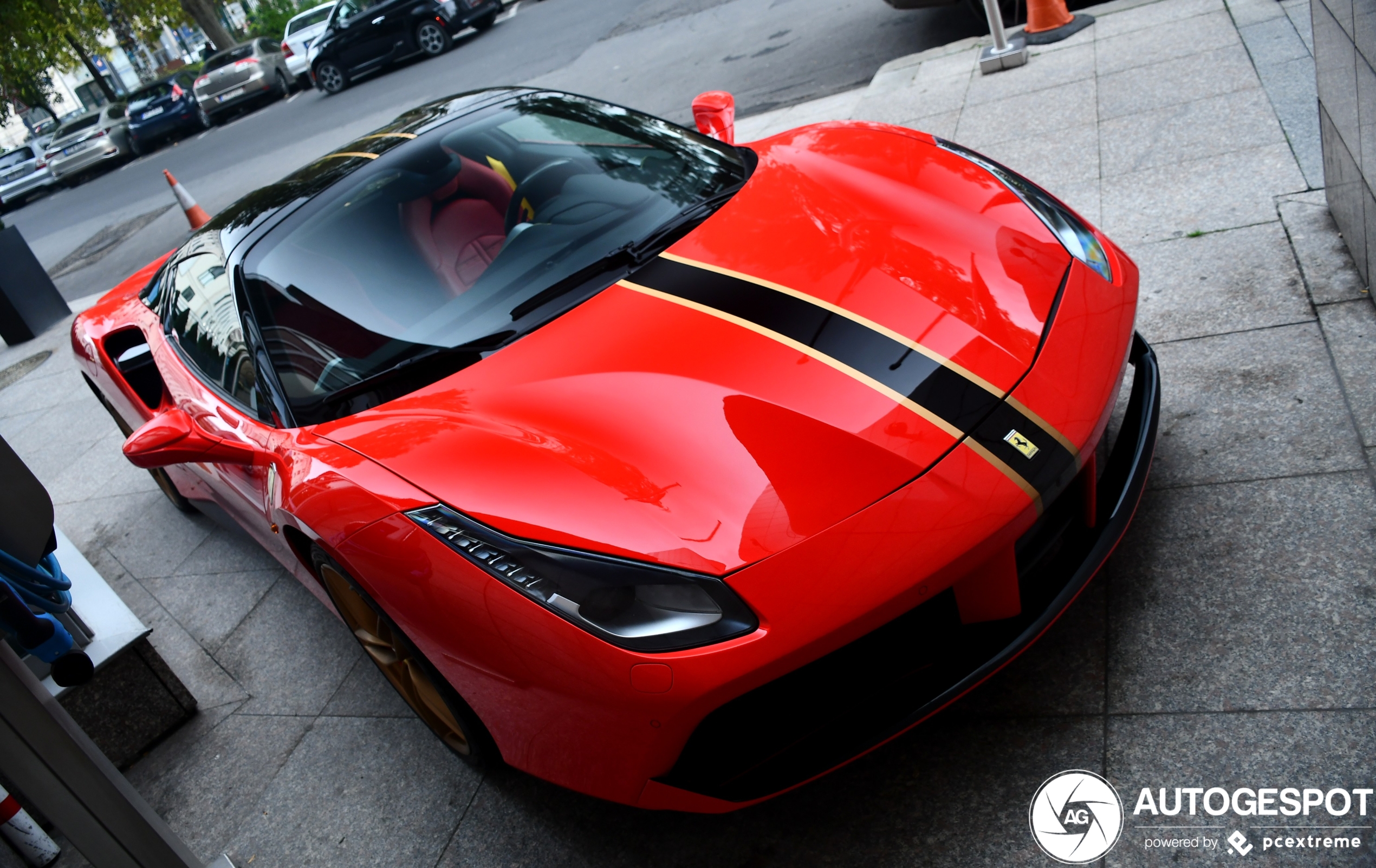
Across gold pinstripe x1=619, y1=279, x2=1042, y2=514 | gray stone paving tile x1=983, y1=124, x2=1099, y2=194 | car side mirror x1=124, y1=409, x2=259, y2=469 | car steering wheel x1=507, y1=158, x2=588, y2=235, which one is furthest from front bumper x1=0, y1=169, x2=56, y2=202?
gold pinstripe x1=619, y1=279, x2=1042, y2=514

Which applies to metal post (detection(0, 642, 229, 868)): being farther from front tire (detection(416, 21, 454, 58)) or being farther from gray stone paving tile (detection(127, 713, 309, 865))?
front tire (detection(416, 21, 454, 58))

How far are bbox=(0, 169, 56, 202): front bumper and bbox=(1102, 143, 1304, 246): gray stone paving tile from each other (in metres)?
22.9

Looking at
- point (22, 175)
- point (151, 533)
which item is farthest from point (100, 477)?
point (22, 175)

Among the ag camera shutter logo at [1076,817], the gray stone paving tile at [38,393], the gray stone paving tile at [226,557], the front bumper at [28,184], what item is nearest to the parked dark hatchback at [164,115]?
Answer: the front bumper at [28,184]

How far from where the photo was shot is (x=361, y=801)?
2627mm

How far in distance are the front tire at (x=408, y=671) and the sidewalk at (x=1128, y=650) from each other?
0.15 metres

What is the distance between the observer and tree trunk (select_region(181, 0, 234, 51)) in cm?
2412

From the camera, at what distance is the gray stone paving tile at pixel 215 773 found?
277 cm

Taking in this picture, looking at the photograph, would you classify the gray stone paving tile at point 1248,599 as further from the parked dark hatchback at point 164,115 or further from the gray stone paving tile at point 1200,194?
the parked dark hatchback at point 164,115

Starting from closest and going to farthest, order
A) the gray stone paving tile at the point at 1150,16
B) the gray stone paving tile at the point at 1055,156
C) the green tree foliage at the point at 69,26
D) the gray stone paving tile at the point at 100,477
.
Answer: the gray stone paving tile at the point at 1055,156
the gray stone paving tile at the point at 100,477
the gray stone paving tile at the point at 1150,16
the green tree foliage at the point at 69,26

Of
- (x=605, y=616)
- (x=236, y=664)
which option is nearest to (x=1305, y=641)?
(x=605, y=616)

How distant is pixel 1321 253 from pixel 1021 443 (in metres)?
2.11

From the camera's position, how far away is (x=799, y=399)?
2.09m

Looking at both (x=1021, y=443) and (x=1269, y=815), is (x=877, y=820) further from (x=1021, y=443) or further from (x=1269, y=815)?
(x=1021, y=443)
